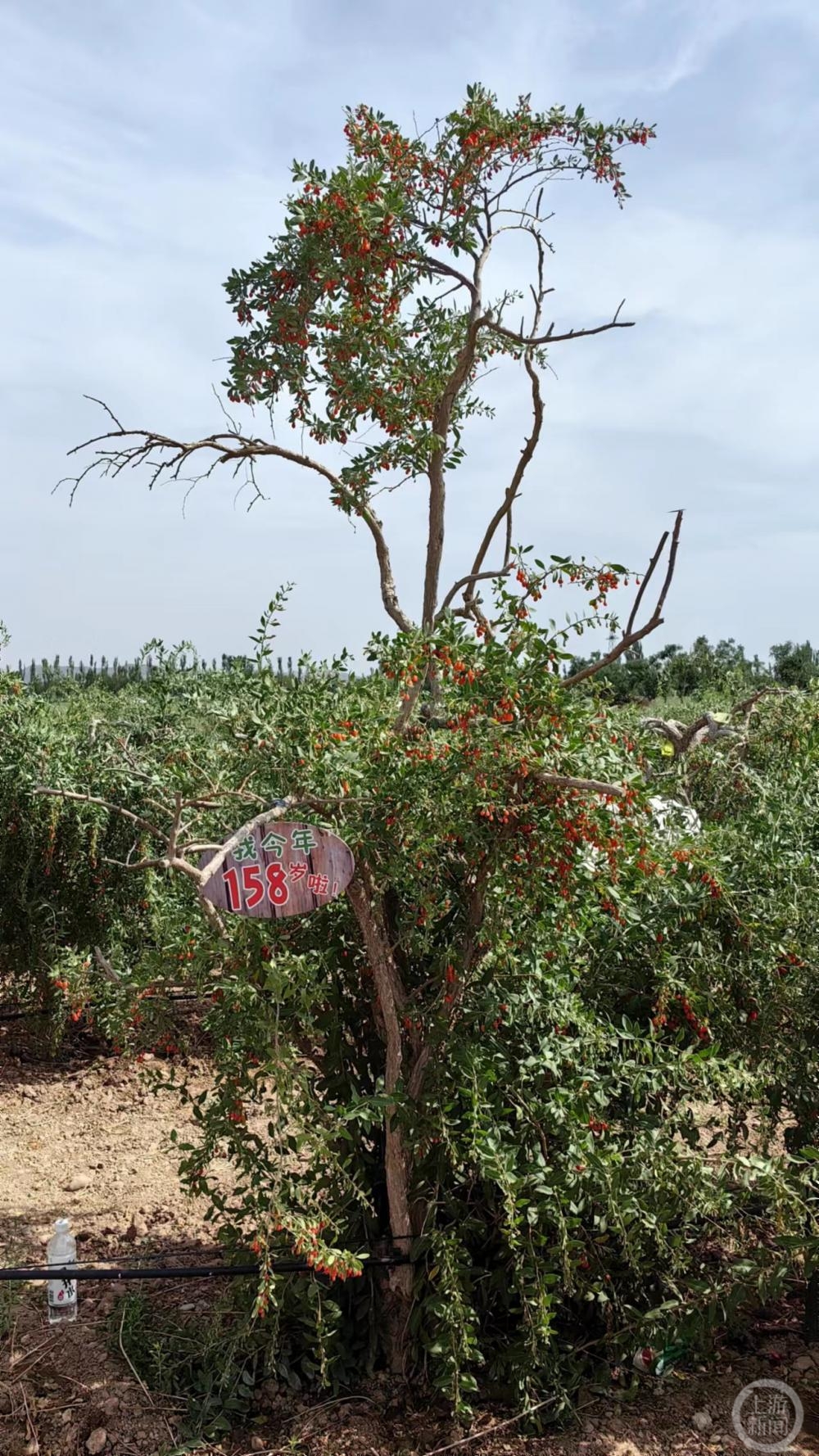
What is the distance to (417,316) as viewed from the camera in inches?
157

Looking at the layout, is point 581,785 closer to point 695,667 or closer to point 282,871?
point 282,871

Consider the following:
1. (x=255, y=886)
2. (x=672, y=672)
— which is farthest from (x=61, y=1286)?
(x=672, y=672)

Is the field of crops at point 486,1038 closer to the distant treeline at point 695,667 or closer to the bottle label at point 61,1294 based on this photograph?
the bottle label at point 61,1294

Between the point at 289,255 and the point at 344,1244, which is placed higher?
A: the point at 289,255

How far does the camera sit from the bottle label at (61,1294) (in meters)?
3.05

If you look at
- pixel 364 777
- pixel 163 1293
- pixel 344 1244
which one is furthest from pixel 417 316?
pixel 163 1293

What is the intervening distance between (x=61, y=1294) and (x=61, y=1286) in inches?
0.7

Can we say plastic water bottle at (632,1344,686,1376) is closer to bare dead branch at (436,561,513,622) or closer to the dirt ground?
the dirt ground

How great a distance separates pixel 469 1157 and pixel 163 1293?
50.6 inches

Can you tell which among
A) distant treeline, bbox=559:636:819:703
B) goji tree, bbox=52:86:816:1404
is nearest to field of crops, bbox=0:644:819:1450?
goji tree, bbox=52:86:816:1404

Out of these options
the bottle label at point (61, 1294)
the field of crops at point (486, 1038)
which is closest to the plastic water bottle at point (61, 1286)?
the bottle label at point (61, 1294)

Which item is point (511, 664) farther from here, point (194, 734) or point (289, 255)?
point (194, 734)

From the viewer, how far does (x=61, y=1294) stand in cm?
306

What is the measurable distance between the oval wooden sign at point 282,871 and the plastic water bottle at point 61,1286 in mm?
1419
